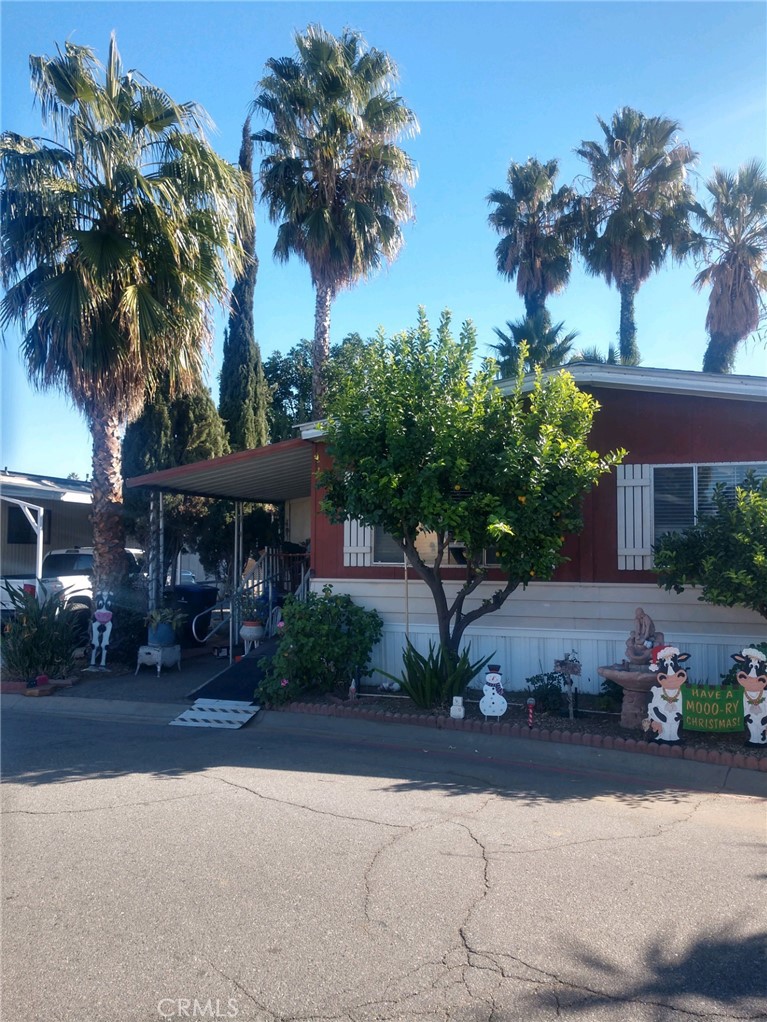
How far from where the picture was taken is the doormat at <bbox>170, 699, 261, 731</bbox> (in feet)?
36.1

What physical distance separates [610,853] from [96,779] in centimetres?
473

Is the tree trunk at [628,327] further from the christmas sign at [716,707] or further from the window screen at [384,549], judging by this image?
the christmas sign at [716,707]

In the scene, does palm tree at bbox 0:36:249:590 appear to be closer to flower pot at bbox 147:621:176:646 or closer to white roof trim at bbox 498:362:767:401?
flower pot at bbox 147:621:176:646

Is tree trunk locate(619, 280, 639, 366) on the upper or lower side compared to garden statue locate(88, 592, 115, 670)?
upper

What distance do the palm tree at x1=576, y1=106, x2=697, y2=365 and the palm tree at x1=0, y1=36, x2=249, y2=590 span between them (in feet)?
42.6

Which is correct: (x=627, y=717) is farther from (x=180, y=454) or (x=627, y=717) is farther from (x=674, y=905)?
(x=180, y=454)

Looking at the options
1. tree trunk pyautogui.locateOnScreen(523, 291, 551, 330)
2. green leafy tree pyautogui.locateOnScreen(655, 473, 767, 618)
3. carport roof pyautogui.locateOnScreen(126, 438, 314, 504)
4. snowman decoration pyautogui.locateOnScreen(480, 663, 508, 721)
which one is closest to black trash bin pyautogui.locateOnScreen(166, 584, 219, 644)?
carport roof pyautogui.locateOnScreen(126, 438, 314, 504)

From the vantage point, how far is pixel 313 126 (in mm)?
19594

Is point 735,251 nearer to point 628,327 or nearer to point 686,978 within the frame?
point 628,327

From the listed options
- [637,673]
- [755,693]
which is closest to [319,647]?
[637,673]

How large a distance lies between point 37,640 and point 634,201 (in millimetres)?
19434

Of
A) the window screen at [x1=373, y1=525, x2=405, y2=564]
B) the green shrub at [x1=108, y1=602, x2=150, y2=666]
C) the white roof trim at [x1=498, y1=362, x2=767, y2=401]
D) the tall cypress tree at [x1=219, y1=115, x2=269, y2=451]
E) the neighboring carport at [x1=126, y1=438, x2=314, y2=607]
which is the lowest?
the green shrub at [x1=108, y1=602, x2=150, y2=666]

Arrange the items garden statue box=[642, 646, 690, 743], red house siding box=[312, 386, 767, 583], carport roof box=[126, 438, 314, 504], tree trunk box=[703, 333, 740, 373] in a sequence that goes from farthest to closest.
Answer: tree trunk box=[703, 333, 740, 373]
carport roof box=[126, 438, 314, 504]
red house siding box=[312, 386, 767, 583]
garden statue box=[642, 646, 690, 743]

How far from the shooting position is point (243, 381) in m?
23.9
